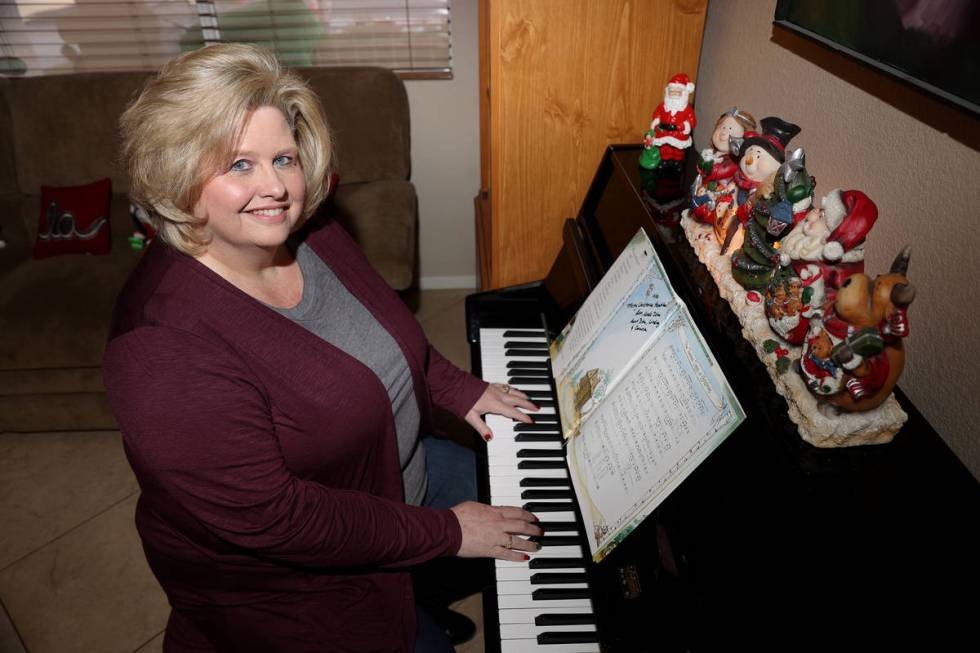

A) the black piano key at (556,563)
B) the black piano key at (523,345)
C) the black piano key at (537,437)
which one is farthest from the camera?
the black piano key at (523,345)

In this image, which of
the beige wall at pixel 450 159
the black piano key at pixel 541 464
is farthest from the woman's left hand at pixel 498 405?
the beige wall at pixel 450 159

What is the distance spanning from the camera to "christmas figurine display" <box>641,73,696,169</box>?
4.59 ft

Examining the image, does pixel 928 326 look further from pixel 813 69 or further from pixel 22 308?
pixel 22 308

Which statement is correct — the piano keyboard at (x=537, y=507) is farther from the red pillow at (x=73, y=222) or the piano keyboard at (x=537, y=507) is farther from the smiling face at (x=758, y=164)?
the red pillow at (x=73, y=222)

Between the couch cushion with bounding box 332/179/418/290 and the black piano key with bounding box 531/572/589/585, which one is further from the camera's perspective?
the couch cushion with bounding box 332/179/418/290

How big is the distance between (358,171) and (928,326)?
2236 millimetres

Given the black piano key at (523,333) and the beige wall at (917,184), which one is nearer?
the beige wall at (917,184)

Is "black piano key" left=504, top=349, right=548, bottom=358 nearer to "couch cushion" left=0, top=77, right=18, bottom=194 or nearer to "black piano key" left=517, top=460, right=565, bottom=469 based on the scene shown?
"black piano key" left=517, top=460, right=565, bottom=469

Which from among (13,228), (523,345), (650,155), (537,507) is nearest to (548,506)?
(537,507)

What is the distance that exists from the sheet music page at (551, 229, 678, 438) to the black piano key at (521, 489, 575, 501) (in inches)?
4.3

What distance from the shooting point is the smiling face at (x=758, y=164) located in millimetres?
1035

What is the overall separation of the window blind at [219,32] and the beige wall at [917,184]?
5.86ft

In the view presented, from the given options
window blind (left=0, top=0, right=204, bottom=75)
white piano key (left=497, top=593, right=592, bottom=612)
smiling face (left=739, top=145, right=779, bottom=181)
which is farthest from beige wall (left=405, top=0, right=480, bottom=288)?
white piano key (left=497, top=593, right=592, bottom=612)

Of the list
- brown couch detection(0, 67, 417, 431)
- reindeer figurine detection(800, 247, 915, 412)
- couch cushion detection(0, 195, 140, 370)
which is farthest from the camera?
brown couch detection(0, 67, 417, 431)
